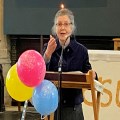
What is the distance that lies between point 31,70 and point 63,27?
325 millimetres

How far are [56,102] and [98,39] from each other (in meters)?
3.81

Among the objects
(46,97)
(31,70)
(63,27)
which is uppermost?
(63,27)

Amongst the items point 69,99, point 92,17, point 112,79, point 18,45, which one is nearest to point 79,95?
point 69,99

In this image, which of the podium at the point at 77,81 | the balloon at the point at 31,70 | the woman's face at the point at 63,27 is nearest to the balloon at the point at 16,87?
the balloon at the point at 31,70

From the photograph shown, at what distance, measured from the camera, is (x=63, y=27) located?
189 centimetres

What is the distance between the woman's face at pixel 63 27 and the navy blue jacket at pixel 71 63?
10 centimetres

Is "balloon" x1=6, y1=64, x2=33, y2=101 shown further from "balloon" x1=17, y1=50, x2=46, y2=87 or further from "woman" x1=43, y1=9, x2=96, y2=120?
"woman" x1=43, y1=9, x2=96, y2=120

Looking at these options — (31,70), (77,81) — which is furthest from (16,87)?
(77,81)

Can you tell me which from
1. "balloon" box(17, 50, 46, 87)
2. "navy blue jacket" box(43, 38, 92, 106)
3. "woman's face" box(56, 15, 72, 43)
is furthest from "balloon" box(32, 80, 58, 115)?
"woman's face" box(56, 15, 72, 43)

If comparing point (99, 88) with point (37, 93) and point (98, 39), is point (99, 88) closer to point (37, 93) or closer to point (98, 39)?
point (37, 93)

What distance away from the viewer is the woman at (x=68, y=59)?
6.32ft

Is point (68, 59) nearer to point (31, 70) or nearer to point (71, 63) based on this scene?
point (71, 63)

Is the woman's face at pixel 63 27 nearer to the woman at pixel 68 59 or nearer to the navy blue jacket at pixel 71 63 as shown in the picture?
the woman at pixel 68 59

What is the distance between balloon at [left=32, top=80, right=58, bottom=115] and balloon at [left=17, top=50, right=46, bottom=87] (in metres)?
0.04
